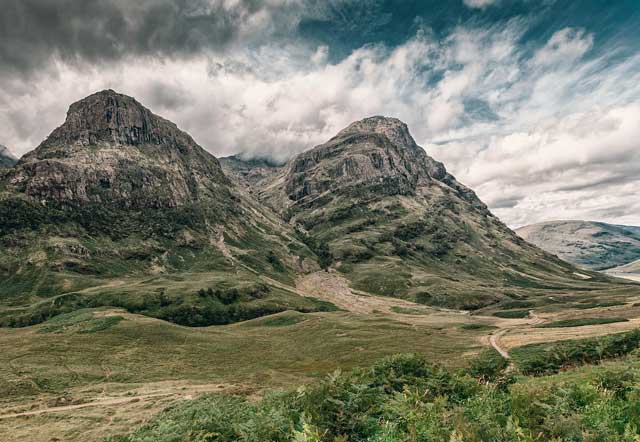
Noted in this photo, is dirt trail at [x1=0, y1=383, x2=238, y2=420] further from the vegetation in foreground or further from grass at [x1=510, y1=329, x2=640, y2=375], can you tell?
grass at [x1=510, y1=329, x2=640, y2=375]

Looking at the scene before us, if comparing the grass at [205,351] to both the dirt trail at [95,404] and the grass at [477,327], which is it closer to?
the grass at [477,327]

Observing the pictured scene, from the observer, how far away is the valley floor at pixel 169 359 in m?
59.4

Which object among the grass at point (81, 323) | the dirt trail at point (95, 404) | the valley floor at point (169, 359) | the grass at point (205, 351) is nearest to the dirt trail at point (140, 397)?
the dirt trail at point (95, 404)

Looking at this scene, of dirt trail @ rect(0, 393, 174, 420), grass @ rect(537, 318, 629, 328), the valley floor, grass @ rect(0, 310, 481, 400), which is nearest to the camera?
dirt trail @ rect(0, 393, 174, 420)

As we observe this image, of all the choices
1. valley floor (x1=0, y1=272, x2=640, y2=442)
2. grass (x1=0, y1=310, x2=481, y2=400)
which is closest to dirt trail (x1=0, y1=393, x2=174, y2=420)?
valley floor (x1=0, y1=272, x2=640, y2=442)

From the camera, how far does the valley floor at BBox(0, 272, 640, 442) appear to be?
5944 cm

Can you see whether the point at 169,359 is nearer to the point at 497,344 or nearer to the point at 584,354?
the point at 497,344

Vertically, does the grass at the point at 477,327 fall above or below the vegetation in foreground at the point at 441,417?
below

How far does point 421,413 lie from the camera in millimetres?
21875

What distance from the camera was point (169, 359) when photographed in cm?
11081

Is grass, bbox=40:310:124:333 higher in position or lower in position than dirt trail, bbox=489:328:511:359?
higher

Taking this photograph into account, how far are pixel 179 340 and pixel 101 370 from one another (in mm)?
42593

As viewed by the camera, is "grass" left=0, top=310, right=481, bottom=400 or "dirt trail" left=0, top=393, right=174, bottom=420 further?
"grass" left=0, top=310, right=481, bottom=400

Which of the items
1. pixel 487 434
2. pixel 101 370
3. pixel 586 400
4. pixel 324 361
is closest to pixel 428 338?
pixel 324 361
